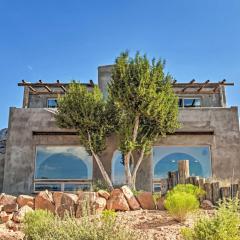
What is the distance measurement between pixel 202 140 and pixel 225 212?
12462mm

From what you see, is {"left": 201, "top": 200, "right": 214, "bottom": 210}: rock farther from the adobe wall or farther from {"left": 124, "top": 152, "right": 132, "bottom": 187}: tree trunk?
the adobe wall

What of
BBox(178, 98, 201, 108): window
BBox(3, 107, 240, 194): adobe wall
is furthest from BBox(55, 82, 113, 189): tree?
BBox(178, 98, 201, 108): window

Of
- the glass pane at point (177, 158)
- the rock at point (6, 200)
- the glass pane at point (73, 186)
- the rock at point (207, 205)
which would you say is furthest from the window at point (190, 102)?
the rock at point (6, 200)

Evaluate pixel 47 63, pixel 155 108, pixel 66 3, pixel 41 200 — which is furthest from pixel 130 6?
pixel 41 200

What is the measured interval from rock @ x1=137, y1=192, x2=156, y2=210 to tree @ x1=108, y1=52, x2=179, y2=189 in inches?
168

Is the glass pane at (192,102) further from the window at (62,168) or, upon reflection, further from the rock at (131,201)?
the rock at (131,201)

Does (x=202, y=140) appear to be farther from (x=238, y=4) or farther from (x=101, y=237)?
(x=101, y=237)

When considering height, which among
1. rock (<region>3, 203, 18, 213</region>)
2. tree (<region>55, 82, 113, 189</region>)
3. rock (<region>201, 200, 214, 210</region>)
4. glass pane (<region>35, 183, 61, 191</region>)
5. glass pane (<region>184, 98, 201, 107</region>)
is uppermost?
glass pane (<region>184, 98, 201, 107</region>)

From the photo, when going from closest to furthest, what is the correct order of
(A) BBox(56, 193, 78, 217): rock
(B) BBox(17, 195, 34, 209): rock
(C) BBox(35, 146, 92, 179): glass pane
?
(A) BBox(56, 193, 78, 217): rock < (B) BBox(17, 195, 34, 209): rock < (C) BBox(35, 146, 92, 179): glass pane

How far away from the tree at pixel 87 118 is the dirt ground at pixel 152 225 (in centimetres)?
626

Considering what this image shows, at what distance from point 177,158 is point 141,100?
4.17 m

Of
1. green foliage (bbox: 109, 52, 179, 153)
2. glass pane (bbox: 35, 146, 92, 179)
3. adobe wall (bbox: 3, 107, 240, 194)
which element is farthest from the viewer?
glass pane (bbox: 35, 146, 92, 179)

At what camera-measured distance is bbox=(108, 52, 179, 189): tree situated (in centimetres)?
1705

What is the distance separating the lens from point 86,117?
17.5 m
